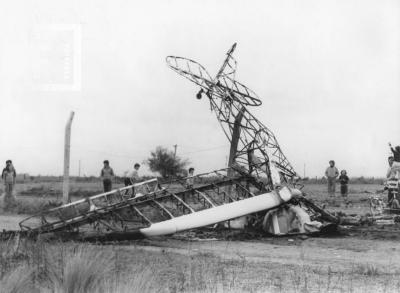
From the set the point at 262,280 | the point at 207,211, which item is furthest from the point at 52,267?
the point at 207,211

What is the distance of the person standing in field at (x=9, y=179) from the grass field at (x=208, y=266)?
496 inches

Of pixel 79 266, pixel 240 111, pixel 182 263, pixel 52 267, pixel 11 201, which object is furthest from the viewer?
pixel 11 201

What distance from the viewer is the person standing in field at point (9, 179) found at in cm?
2425

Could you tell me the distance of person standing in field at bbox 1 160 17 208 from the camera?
24.2m

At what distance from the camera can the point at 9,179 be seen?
958 inches

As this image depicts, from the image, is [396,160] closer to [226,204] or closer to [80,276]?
[226,204]

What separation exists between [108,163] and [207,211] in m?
11.8

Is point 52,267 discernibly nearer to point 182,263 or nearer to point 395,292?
point 182,263

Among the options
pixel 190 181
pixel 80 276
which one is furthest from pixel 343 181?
pixel 80 276

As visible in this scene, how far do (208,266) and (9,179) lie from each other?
16.9 m

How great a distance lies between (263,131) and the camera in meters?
15.7

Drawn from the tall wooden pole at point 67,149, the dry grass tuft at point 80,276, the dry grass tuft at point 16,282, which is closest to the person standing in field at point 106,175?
the tall wooden pole at point 67,149

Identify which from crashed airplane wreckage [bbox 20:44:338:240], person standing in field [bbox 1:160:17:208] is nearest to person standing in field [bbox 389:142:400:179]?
crashed airplane wreckage [bbox 20:44:338:240]

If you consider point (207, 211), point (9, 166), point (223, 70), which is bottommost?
point (207, 211)
